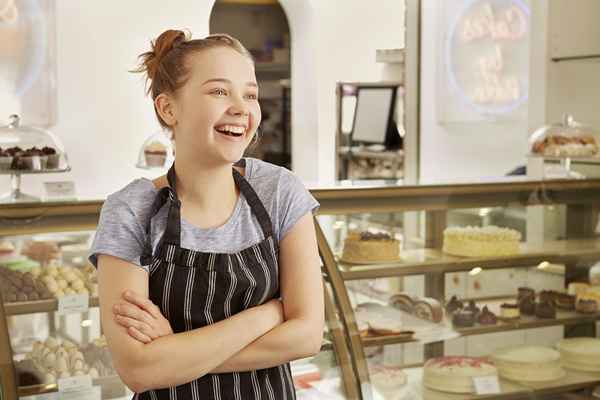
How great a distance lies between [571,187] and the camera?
367 cm

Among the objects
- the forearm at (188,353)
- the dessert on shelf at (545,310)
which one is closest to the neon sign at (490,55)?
the dessert on shelf at (545,310)

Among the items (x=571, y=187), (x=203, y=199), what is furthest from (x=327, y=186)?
(x=203, y=199)

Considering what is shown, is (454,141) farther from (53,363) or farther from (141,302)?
(141,302)

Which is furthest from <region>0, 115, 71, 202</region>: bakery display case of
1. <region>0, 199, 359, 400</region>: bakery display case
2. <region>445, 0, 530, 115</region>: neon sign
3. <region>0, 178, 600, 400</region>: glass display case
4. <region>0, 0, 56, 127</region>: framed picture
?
A: <region>445, 0, 530, 115</region>: neon sign

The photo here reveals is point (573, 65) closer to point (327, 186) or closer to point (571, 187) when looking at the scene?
point (571, 187)

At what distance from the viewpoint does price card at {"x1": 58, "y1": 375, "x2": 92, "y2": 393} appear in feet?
8.92

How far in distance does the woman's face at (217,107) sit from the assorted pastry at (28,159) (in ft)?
7.71

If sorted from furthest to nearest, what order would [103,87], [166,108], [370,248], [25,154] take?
[103,87] → [25,154] → [370,248] → [166,108]

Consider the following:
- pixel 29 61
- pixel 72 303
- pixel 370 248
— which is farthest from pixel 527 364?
pixel 29 61

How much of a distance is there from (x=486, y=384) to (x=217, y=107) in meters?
2.26

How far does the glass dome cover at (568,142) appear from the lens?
13.6 ft

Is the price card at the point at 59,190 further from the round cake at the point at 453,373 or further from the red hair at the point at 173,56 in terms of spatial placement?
the round cake at the point at 453,373

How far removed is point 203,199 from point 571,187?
255 cm

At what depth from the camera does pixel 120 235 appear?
146cm
